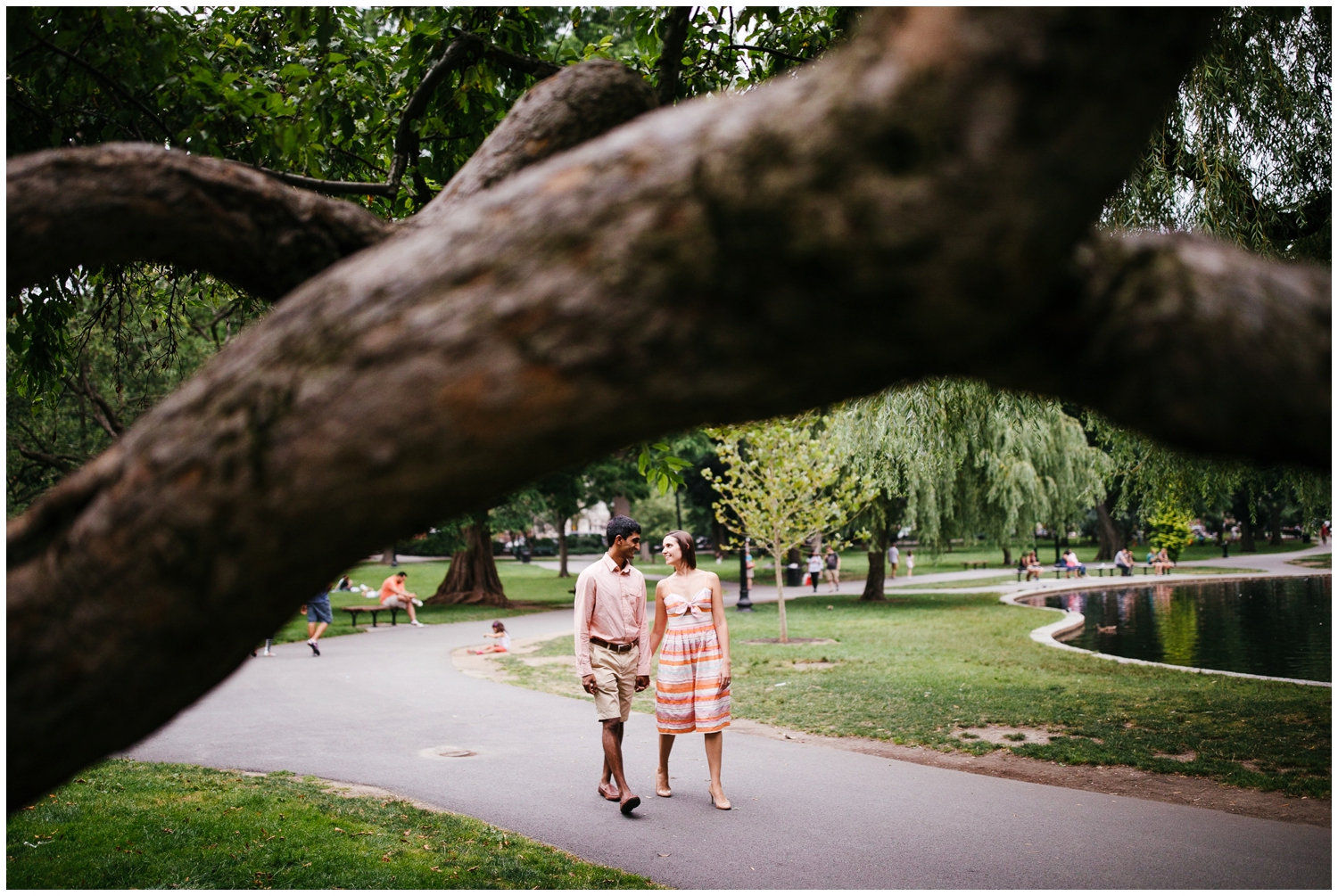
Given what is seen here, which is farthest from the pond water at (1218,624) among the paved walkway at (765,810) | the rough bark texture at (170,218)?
the rough bark texture at (170,218)

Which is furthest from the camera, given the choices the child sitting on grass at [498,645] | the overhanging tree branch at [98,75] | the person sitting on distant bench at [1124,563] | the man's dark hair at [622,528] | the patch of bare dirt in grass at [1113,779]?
the person sitting on distant bench at [1124,563]

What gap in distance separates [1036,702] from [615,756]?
19.7ft

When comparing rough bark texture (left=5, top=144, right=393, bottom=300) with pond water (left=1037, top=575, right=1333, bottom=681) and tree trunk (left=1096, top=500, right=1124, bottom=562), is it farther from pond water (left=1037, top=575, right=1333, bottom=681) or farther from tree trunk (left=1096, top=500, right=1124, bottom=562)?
tree trunk (left=1096, top=500, right=1124, bottom=562)

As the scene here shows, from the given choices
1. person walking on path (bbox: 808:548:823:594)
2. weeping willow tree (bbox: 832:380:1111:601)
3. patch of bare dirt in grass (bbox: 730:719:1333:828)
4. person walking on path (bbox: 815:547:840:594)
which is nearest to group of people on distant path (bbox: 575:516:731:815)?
patch of bare dirt in grass (bbox: 730:719:1333:828)

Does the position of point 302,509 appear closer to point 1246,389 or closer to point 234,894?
point 1246,389

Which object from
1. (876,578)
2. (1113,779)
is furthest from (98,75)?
(876,578)

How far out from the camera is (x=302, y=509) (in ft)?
4.88

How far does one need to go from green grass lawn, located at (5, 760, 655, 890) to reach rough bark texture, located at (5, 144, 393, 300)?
4.06 m

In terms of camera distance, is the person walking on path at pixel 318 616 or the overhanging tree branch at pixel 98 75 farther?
the person walking on path at pixel 318 616

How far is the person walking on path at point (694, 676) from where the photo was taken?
22.3ft

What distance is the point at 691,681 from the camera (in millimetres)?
6922

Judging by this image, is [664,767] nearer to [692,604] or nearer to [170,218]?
[692,604]

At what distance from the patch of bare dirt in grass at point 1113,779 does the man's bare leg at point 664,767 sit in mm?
2353

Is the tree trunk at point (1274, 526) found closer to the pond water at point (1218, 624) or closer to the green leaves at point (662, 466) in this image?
the pond water at point (1218, 624)
